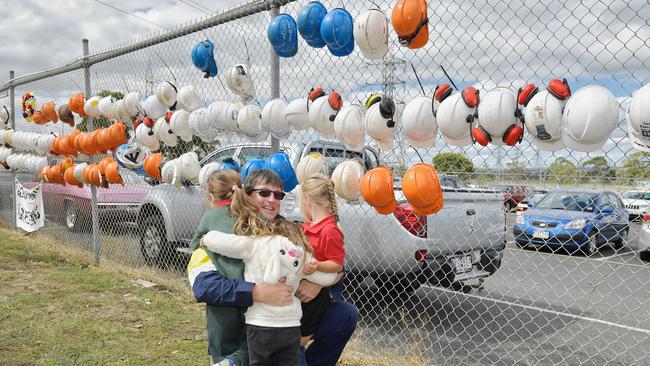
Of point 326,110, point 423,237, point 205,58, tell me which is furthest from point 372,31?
point 423,237

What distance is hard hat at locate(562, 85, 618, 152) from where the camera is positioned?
222 cm

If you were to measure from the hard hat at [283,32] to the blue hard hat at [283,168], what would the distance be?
791 millimetres

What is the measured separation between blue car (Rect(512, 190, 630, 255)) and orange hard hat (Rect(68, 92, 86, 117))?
218 inches

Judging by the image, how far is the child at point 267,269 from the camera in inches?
93.2

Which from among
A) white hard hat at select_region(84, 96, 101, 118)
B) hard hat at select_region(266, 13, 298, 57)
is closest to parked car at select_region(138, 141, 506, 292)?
hard hat at select_region(266, 13, 298, 57)

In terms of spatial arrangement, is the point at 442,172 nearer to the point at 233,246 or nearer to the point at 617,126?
the point at 617,126

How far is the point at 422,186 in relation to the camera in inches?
116

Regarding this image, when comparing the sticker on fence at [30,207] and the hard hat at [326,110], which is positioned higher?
the hard hat at [326,110]

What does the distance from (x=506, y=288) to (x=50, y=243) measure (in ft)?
23.4

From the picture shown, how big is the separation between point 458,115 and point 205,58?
2.54m

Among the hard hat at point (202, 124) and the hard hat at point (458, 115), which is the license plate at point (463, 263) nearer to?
the hard hat at point (458, 115)

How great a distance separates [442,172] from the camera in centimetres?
363

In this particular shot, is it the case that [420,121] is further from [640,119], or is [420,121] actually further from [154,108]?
[154,108]

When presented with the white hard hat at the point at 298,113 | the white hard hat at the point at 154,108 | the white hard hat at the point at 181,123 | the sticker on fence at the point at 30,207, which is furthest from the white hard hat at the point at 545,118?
the sticker on fence at the point at 30,207
